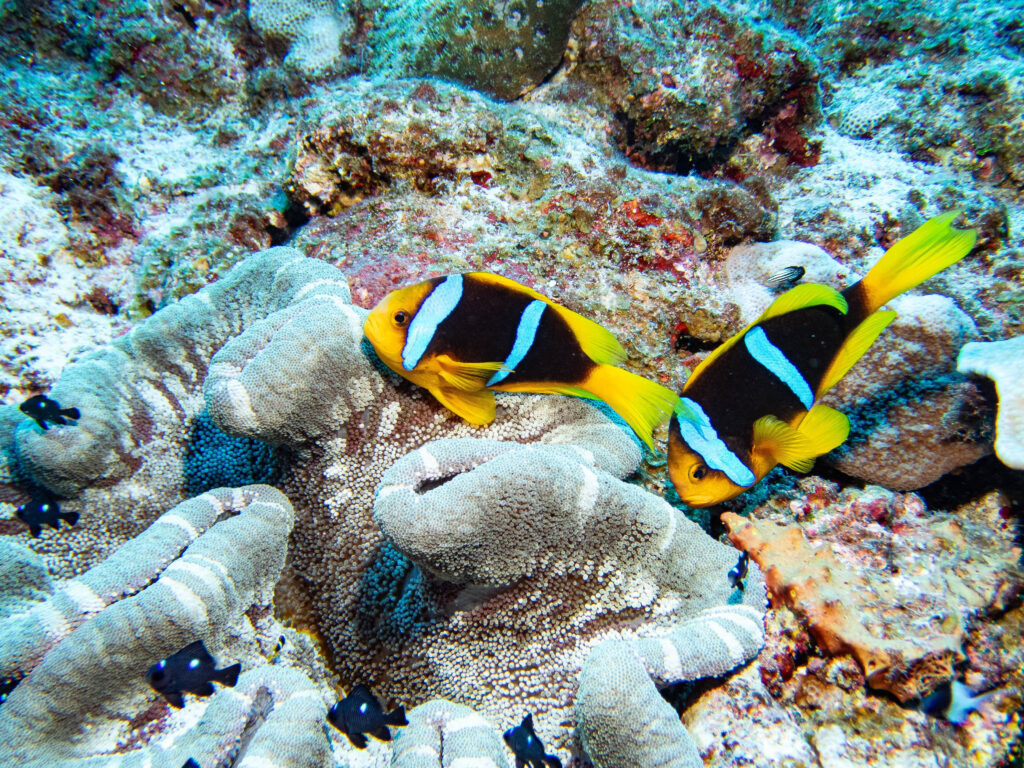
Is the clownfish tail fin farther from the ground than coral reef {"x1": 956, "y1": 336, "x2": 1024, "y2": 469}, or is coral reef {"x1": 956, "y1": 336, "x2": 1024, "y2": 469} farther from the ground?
the clownfish tail fin

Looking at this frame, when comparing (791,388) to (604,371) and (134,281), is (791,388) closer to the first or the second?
(604,371)

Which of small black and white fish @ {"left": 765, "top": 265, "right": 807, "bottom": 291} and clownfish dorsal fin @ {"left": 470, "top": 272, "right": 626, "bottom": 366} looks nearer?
clownfish dorsal fin @ {"left": 470, "top": 272, "right": 626, "bottom": 366}

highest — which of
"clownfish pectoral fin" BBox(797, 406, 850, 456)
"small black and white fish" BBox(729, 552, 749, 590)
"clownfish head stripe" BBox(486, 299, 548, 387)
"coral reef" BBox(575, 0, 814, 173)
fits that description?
"coral reef" BBox(575, 0, 814, 173)

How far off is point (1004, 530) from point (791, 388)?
1101 millimetres

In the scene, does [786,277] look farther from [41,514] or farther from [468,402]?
[41,514]

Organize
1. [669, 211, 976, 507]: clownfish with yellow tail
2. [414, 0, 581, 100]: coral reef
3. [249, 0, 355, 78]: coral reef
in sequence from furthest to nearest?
[249, 0, 355, 78]: coral reef < [414, 0, 581, 100]: coral reef < [669, 211, 976, 507]: clownfish with yellow tail

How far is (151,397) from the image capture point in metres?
2.11

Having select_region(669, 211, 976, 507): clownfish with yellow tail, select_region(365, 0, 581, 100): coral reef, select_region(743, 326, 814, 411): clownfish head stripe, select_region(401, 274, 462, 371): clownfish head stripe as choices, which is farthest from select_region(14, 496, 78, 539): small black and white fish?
select_region(365, 0, 581, 100): coral reef

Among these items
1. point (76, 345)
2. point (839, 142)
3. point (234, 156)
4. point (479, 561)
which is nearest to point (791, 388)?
point (479, 561)

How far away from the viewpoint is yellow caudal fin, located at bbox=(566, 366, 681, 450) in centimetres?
165

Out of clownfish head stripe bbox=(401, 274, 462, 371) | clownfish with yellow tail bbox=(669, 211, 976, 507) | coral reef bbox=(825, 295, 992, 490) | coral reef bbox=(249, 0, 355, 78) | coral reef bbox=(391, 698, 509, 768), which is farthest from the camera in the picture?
coral reef bbox=(249, 0, 355, 78)

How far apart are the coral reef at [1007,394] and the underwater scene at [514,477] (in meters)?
0.01

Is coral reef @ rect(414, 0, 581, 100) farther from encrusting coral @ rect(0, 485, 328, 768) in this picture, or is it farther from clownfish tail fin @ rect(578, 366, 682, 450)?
encrusting coral @ rect(0, 485, 328, 768)

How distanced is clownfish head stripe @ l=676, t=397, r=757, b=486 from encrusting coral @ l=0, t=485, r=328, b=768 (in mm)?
1426
